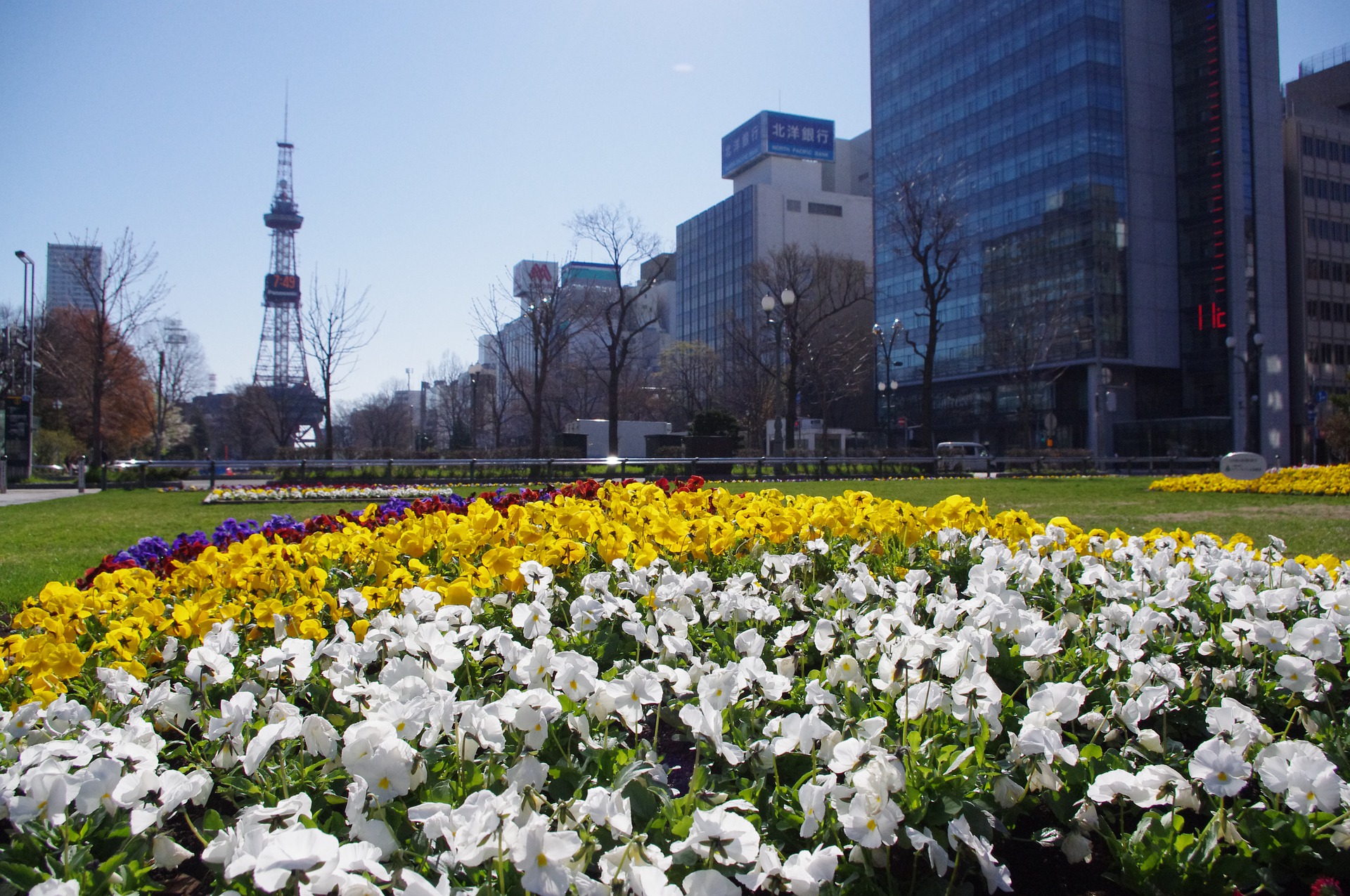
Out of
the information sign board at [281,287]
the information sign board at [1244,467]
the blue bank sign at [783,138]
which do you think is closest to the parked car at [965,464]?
the information sign board at [1244,467]

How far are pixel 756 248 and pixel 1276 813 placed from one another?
8840 cm

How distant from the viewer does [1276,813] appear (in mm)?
1758

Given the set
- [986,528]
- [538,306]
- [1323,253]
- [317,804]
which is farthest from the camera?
[1323,253]

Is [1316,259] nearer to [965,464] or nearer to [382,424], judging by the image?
[965,464]

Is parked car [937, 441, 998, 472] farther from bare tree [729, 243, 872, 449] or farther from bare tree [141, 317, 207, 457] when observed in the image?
bare tree [141, 317, 207, 457]

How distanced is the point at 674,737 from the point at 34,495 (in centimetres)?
2317

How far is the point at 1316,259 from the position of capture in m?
55.7

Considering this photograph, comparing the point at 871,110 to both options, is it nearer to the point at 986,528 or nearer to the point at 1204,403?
the point at 1204,403

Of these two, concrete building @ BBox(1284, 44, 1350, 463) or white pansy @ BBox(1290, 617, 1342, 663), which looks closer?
white pansy @ BBox(1290, 617, 1342, 663)

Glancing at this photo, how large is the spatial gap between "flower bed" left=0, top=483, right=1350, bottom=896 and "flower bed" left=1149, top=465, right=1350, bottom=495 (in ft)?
47.0

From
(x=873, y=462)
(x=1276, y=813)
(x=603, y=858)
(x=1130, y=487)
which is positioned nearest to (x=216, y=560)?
(x=603, y=858)

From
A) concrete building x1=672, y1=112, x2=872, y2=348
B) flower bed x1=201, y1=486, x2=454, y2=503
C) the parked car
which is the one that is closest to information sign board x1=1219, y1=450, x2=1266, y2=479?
the parked car

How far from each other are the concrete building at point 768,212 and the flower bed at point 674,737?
82.1m

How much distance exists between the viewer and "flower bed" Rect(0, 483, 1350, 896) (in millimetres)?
1578
